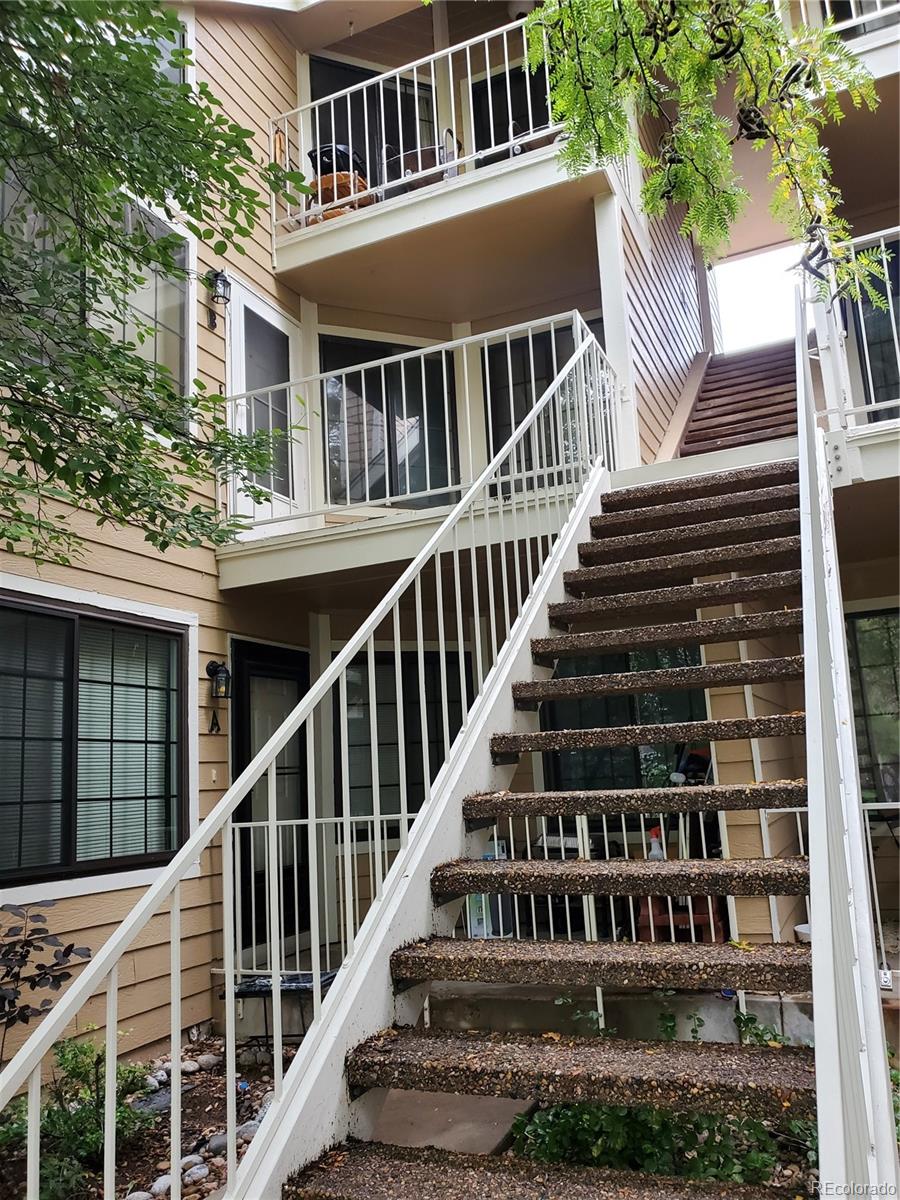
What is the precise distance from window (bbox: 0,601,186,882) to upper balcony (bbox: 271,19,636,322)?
318cm

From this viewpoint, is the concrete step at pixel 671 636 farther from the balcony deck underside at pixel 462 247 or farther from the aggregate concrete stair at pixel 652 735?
the balcony deck underside at pixel 462 247

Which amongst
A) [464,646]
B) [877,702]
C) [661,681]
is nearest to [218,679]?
[464,646]

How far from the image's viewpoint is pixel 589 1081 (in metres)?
1.87

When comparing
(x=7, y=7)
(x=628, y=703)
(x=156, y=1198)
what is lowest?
(x=156, y=1198)

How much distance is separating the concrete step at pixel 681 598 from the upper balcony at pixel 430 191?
3.11m

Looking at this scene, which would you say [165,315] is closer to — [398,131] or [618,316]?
[618,316]

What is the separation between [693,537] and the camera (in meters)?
3.92

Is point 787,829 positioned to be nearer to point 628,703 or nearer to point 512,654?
point 628,703

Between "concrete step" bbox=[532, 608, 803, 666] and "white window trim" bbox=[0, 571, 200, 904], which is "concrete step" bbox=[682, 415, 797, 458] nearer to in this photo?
"concrete step" bbox=[532, 608, 803, 666]

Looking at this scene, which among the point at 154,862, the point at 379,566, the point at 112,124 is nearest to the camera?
the point at 112,124

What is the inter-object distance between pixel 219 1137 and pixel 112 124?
11.3ft

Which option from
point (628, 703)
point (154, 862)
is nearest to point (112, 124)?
point (154, 862)

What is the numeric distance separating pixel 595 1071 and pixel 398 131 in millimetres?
7097

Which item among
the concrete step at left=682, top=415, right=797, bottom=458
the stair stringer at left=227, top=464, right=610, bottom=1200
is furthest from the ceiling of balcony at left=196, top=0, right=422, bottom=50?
the stair stringer at left=227, top=464, right=610, bottom=1200
